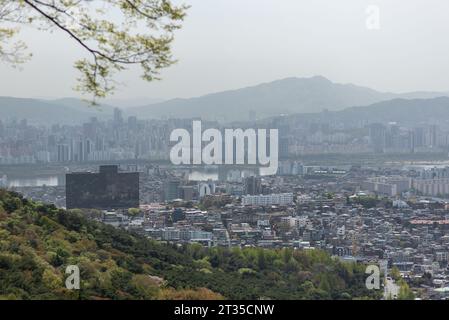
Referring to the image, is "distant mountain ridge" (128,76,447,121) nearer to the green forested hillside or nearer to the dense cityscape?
the dense cityscape

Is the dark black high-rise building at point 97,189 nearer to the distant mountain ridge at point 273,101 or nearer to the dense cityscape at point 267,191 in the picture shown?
the dense cityscape at point 267,191

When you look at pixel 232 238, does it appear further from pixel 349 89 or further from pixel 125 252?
pixel 349 89

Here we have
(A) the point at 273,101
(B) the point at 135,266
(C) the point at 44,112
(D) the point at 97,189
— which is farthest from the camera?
(A) the point at 273,101

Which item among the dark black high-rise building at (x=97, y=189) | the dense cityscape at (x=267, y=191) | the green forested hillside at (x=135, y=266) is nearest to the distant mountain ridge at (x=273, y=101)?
the dense cityscape at (x=267, y=191)

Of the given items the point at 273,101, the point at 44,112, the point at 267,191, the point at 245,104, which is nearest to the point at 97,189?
the point at 44,112

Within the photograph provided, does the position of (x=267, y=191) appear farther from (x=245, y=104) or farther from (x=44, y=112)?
(x=44, y=112)

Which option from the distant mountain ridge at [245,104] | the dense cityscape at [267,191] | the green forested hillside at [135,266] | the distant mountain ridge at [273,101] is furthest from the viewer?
the distant mountain ridge at [273,101]
